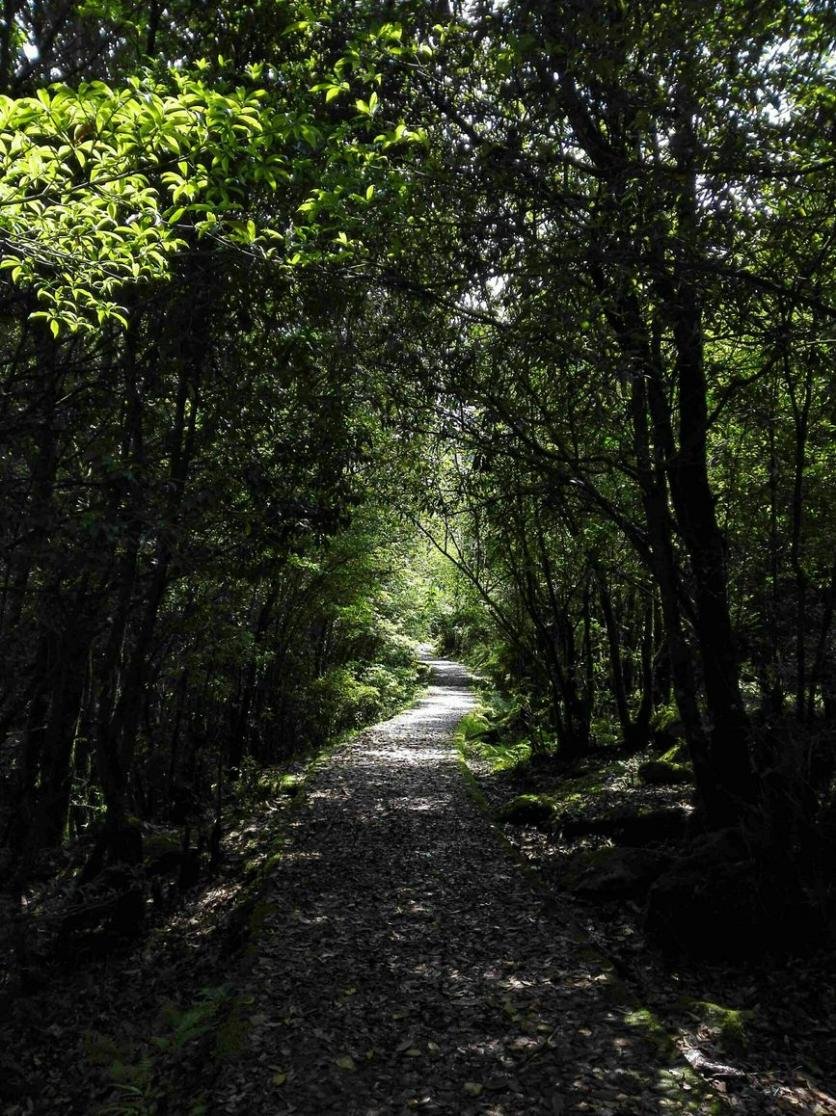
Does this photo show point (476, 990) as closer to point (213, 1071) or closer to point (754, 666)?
point (213, 1071)

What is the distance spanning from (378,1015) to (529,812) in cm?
553

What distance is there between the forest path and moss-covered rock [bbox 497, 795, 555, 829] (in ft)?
4.16

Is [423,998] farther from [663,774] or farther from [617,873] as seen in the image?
[663,774]

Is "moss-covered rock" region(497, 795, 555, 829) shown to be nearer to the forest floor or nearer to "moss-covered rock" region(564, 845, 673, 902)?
the forest floor

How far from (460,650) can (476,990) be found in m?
51.5

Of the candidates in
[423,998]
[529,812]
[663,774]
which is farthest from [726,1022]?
[663,774]

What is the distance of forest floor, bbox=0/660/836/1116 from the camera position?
3.82 meters

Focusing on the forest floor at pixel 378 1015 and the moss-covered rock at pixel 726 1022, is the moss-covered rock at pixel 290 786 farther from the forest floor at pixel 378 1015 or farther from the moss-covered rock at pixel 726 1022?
the moss-covered rock at pixel 726 1022

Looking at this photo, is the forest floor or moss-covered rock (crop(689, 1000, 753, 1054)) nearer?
the forest floor

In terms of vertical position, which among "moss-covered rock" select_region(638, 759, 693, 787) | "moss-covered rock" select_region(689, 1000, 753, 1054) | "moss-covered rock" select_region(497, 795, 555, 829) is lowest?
"moss-covered rock" select_region(689, 1000, 753, 1054)

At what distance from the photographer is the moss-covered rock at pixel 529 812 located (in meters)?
9.79

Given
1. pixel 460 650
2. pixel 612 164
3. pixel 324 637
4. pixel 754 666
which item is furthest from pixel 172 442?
pixel 460 650

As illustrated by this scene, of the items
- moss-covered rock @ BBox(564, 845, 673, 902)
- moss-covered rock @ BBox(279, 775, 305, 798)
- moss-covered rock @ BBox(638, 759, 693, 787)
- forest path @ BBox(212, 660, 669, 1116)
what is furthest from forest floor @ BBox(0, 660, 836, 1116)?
moss-covered rock @ BBox(279, 775, 305, 798)

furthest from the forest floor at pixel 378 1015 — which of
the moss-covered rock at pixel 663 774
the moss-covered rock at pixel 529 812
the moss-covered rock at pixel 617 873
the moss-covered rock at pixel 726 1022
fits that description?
the moss-covered rock at pixel 663 774
